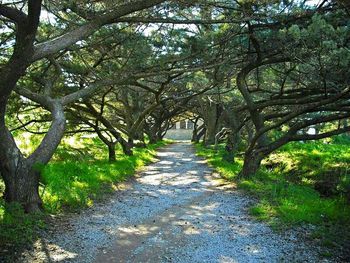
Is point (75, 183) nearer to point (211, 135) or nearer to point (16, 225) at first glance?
A: point (16, 225)

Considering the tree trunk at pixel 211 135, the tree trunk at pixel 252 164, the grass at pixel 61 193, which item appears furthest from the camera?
the tree trunk at pixel 211 135

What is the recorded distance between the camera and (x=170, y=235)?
6.52 metres

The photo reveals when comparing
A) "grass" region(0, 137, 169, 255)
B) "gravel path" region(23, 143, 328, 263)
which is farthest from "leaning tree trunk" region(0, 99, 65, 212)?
"gravel path" region(23, 143, 328, 263)

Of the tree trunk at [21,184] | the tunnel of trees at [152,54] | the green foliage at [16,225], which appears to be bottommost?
the green foliage at [16,225]

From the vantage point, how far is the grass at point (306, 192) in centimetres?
696

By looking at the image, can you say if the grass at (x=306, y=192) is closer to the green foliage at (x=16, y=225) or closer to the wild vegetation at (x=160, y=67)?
the wild vegetation at (x=160, y=67)

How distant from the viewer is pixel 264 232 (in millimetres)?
6656

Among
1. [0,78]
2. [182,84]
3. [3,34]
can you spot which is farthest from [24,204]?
[182,84]

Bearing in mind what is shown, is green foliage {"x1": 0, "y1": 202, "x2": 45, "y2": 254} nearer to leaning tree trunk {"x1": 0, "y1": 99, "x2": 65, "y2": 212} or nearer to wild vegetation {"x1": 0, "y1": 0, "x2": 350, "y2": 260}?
wild vegetation {"x1": 0, "y1": 0, "x2": 350, "y2": 260}

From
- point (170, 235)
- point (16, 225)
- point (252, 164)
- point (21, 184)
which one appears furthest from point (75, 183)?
point (252, 164)

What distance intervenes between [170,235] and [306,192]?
4781mm

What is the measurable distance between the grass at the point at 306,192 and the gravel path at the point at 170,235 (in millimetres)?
458

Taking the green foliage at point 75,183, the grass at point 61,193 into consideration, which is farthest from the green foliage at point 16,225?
the green foliage at point 75,183

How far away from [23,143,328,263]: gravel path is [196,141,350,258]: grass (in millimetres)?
458
